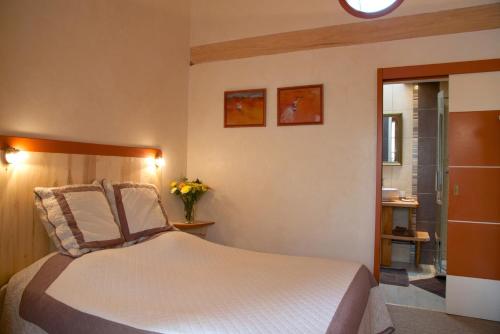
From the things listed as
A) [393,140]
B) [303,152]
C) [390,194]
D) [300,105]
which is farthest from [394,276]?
[300,105]

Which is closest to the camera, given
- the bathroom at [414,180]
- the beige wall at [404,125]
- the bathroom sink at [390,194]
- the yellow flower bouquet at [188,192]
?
the yellow flower bouquet at [188,192]

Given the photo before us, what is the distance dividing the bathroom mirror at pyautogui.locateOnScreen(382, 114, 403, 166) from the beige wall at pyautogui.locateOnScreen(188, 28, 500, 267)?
1.79m

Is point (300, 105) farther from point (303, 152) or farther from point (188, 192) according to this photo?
point (188, 192)

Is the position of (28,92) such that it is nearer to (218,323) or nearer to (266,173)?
(218,323)

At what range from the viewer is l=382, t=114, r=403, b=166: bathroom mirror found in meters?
4.60

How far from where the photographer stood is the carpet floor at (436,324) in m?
2.54

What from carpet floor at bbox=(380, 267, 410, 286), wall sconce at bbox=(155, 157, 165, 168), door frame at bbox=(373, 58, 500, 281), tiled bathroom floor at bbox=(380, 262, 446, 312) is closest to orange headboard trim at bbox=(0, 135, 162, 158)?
wall sconce at bbox=(155, 157, 165, 168)

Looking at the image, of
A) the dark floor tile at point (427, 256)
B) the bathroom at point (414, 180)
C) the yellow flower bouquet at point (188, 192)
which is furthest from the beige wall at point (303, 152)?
the dark floor tile at point (427, 256)

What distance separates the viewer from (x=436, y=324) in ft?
8.73

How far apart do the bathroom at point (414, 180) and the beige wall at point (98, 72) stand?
2.67 metres

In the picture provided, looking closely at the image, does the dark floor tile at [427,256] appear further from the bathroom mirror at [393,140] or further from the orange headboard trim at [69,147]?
the orange headboard trim at [69,147]

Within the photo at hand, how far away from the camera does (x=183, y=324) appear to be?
1.31 m

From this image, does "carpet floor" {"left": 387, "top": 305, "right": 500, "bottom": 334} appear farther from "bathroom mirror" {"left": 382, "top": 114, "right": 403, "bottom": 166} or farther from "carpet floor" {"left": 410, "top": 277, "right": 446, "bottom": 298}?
"bathroom mirror" {"left": 382, "top": 114, "right": 403, "bottom": 166}

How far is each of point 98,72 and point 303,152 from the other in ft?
6.30
